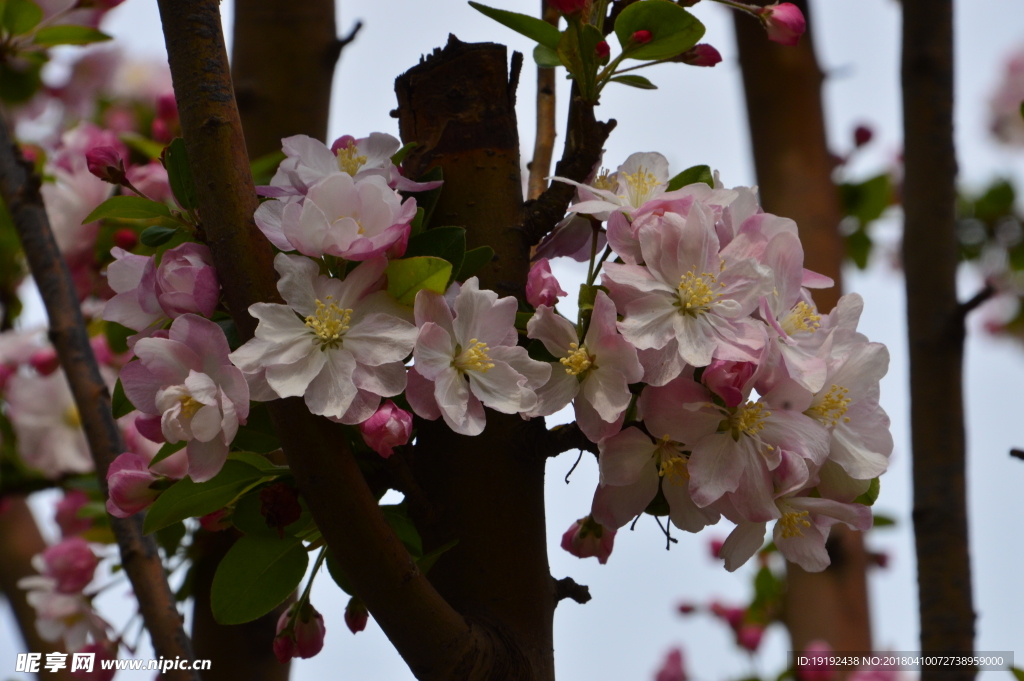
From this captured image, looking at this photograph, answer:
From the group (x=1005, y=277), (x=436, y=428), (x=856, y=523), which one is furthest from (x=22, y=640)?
(x=1005, y=277)

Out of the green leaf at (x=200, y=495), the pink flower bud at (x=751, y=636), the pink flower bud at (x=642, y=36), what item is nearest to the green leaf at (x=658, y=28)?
the pink flower bud at (x=642, y=36)

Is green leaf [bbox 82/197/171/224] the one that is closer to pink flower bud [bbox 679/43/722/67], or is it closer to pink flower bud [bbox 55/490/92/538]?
pink flower bud [bbox 679/43/722/67]

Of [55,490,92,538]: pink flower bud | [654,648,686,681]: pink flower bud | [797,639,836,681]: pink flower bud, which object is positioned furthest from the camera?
[654,648,686,681]: pink flower bud

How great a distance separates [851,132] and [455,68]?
1514 millimetres

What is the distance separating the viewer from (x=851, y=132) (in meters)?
2.03

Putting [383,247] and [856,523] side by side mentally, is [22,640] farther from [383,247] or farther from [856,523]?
[856,523]

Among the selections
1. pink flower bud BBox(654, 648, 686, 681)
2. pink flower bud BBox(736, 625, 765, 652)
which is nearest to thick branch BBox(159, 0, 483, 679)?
pink flower bud BBox(736, 625, 765, 652)

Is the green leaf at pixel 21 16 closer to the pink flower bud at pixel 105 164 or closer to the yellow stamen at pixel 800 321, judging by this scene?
the pink flower bud at pixel 105 164

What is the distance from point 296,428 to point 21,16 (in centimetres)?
94

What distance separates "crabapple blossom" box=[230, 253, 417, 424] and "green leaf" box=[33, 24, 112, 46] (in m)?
0.82

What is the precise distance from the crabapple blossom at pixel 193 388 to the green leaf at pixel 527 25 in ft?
1.12

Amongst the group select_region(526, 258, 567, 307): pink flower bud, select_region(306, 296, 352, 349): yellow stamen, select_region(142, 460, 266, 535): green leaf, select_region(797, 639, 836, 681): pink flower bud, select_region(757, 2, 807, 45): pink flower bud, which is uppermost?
select_region(757, 2, 807, 45): pink flower bud

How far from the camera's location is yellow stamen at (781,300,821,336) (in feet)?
2.15

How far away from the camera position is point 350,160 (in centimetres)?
70
